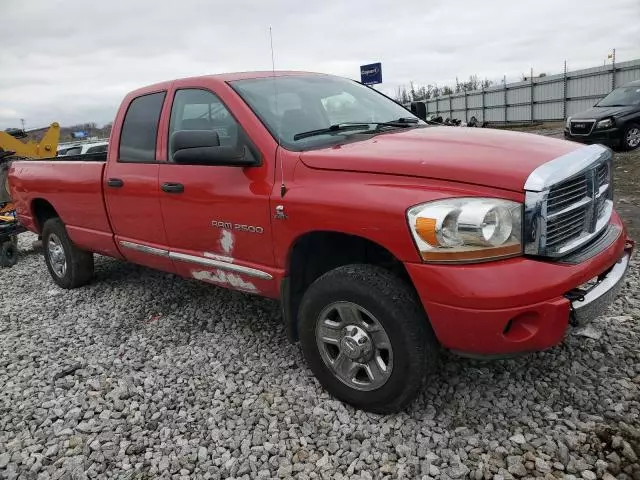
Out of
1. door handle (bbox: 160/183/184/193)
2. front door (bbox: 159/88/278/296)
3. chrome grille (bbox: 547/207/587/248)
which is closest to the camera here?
chrome grille (bbox: 547/207/587/248)

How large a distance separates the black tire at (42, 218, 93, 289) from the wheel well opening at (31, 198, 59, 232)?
0.16m

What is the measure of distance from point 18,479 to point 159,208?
1930mm

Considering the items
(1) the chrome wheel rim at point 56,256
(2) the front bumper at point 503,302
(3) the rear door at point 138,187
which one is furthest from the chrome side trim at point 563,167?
(1) the chrome wheel rim at point 56,256

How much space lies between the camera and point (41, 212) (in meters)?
5.78

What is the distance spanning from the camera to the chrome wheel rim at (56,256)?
18.2ft

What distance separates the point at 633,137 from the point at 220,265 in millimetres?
12276

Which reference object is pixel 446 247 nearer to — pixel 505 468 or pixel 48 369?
pixel 505 468

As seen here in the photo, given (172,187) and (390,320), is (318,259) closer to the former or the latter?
(390,320)

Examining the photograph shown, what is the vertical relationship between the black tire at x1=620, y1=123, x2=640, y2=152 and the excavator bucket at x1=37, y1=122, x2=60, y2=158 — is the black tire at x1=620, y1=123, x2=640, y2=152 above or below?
below

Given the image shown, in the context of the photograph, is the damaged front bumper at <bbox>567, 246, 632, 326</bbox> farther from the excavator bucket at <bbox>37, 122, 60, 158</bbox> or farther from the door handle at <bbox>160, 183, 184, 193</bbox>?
the excavator bucket at <bbox>37, 122, 60, 158</bbox>

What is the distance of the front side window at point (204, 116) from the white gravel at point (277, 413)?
1508 millimetres

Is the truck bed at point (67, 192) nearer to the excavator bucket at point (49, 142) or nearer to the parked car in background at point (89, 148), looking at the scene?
the parked car in background at point (89, 148)

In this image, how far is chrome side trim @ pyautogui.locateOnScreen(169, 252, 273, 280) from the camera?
3.27 metres

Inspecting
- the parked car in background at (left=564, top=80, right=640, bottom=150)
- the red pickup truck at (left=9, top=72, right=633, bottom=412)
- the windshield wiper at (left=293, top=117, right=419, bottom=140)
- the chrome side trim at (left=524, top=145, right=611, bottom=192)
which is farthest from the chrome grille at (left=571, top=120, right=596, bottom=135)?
the chrome side trim at (left=524, top=145, right=611, bottom=192)
